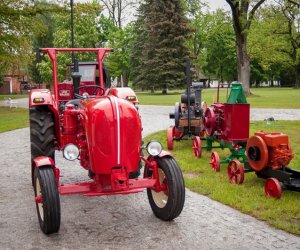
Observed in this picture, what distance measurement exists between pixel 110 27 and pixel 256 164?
47.7 m

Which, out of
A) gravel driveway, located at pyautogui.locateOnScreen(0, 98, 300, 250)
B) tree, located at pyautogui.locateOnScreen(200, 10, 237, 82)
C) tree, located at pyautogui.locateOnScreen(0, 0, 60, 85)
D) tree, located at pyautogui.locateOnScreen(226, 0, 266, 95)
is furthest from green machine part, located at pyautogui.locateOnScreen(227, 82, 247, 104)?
tree, located at pyautogui.locateOnScreen(200, 10, 237, 82)

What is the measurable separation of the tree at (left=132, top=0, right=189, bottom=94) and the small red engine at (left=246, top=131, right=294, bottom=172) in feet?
114

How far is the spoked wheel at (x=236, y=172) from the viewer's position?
20.8 feet

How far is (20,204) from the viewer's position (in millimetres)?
5691

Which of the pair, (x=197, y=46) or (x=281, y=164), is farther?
(x=197, y=46)

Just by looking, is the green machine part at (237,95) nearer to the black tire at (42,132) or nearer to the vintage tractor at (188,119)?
the vintage tractor at (188,119)

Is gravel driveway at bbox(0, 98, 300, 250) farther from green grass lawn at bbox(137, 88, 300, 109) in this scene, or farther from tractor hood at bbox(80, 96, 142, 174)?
green grass lawn at bbox(137, 88, 300, 109)

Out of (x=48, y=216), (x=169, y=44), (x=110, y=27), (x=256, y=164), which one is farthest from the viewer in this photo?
(x=110, y=27)

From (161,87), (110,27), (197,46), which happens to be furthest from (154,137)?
(197,46)

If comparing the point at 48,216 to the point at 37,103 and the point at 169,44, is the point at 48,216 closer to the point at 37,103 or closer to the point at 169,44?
the point at 37,103

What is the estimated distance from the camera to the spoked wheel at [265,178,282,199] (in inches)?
217

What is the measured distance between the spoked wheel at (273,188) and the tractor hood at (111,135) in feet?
6.77

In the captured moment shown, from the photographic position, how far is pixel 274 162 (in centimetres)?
586

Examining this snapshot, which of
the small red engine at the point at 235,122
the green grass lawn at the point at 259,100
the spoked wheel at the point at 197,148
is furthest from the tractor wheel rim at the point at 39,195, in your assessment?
the green grass lawn at the point at 259,100
